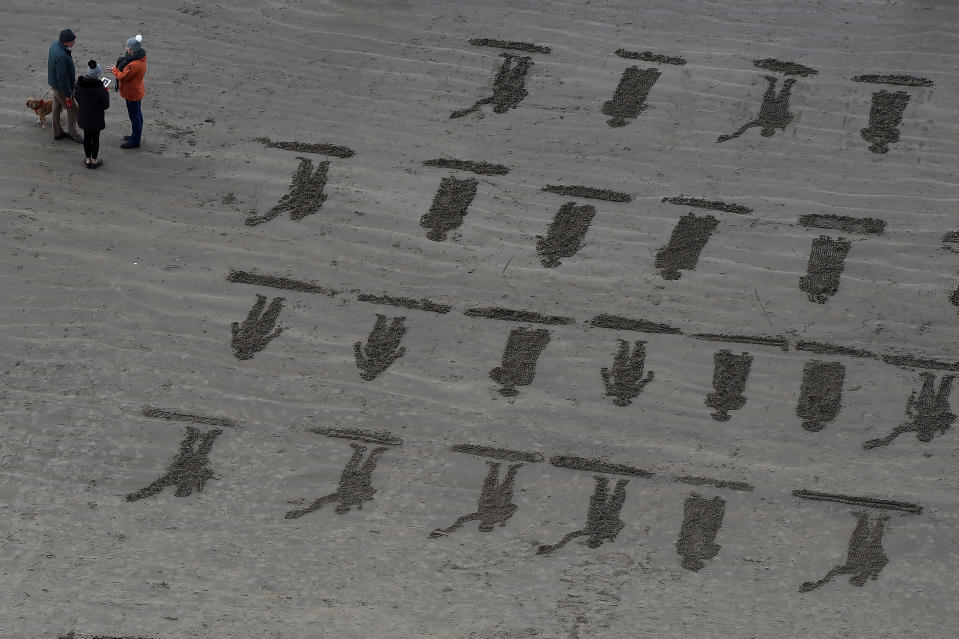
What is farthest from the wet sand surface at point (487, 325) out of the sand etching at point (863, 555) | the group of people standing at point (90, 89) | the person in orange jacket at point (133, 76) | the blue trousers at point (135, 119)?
the person in orange jacket at point (133, 76)

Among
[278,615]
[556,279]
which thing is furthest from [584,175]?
[278,615]

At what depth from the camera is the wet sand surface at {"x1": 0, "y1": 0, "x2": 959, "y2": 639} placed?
7.31 meters

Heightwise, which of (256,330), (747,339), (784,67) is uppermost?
(784,67)

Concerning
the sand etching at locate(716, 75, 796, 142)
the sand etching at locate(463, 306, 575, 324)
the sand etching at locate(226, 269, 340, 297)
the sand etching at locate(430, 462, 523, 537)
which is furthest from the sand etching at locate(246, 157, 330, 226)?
the sand etching at locate(716, 75, 796, 142)

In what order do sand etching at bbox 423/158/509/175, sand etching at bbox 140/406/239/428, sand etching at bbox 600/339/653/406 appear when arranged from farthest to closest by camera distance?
sand etching at bbox 423/158/509/175 → sand etching at bbox 600/339/653/406 → sand etching at bbox 140/406/239/428

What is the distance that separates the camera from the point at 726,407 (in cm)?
838

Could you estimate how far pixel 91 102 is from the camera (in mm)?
9516

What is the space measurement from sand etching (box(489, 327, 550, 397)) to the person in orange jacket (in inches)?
134

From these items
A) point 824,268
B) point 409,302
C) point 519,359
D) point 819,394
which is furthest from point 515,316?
point 824,268

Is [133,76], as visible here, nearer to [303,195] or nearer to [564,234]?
[303,195]

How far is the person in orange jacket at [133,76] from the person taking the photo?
31.7ft

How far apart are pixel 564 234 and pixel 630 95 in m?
1.73

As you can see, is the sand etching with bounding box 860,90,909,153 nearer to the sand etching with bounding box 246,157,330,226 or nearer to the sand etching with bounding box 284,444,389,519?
the sand etching with bounding box 246,157,330,226

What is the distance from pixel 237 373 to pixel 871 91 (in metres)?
5.62
